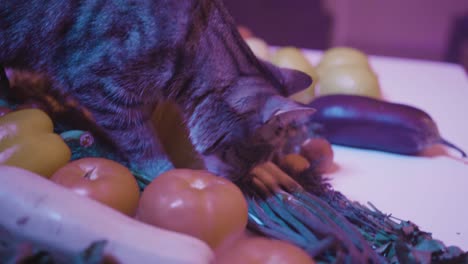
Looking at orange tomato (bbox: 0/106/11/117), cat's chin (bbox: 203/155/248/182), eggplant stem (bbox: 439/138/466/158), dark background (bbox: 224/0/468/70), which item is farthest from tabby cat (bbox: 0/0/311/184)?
dark background (bbox: 224/0/468/70)

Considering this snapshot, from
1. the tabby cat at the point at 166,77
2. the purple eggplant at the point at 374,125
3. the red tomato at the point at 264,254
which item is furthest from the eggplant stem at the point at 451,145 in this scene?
the red tomato at the point at 264,254

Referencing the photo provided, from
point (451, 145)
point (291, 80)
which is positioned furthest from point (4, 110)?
point (451, 145)

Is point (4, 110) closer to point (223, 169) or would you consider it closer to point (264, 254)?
point (223, 169)

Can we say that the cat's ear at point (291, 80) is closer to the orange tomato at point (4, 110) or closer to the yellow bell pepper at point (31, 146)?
the yellow bell pepper at point (31, 146)

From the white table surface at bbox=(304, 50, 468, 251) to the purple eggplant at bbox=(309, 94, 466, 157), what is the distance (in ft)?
0.11

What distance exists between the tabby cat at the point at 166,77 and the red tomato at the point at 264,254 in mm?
290

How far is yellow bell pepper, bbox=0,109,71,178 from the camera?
2.95 ft

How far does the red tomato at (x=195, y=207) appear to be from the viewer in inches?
30.9

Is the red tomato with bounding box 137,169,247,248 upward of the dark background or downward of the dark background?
upward

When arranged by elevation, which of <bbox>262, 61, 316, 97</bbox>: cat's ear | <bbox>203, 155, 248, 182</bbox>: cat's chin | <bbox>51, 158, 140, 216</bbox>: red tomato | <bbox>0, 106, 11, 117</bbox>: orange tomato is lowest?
<bbox>0, 106, 11, 117</bbox>: orange tomato

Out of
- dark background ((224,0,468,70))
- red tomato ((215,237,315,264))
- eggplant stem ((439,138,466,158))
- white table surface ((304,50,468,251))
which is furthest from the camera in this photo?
dark background ((224,0,468,70))

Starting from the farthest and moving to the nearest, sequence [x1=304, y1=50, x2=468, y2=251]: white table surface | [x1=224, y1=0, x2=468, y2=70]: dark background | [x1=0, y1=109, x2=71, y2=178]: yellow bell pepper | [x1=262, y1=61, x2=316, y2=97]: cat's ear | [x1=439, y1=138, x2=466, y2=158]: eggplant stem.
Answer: [x1=224, y1=0, x2=468, y2=70]: dark background, [x1=439, y1=138, x2=466, y2=158]: eggplant stem, [x1=262, y1=61, x2=316, y2=97]: cat's ear, [x1=304, y1=50, x2=468, y2=251]: white table surface, [x1=0, y1=109, x2=71, y2=178]: yellow bell pepper

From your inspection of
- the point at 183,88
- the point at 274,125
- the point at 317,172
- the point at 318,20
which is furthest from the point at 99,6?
the point at 318,20

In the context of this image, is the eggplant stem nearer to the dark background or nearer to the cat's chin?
the cat's chin
